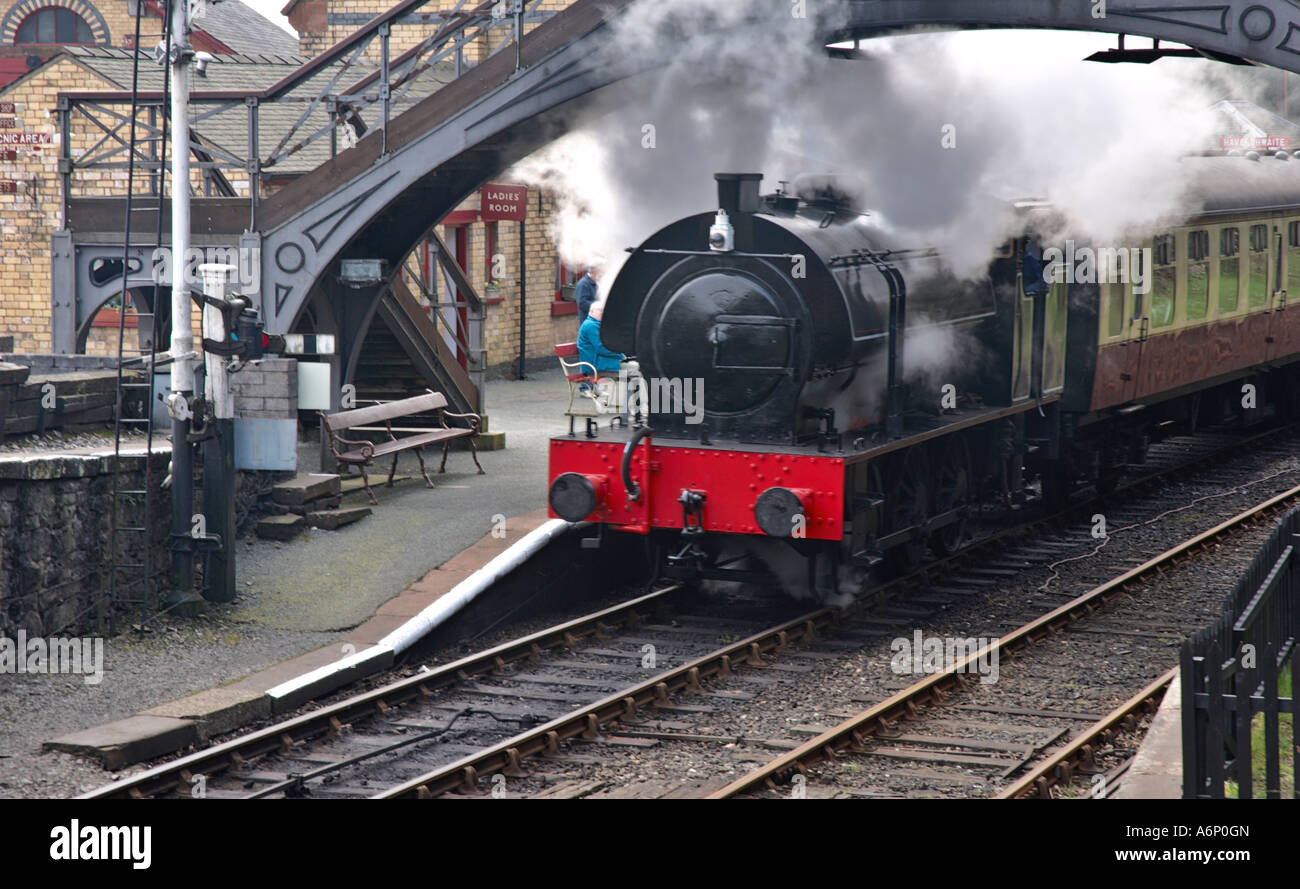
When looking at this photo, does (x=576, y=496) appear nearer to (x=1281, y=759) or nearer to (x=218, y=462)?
(x=218, y=462)

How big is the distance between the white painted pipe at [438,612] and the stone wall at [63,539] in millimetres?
1613

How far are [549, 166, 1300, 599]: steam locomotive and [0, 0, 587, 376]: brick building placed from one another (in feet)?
13.3

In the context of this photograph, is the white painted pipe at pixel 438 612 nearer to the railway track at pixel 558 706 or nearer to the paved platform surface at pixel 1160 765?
the railway track at pixel 558 706

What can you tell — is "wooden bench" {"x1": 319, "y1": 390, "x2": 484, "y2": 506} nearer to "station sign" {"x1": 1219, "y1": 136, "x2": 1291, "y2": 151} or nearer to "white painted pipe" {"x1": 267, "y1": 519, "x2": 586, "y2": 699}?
"white painted pipe" {"x1": 267, "y1": 519, "x2": 586, "y2": 699}

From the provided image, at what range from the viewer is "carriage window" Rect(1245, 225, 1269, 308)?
16375 millimetres

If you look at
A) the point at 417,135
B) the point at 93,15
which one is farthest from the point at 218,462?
the point at 93,15

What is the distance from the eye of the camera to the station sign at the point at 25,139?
18.7 meters

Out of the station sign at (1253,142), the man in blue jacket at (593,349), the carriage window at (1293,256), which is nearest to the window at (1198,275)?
the carriage window at (1293,256)

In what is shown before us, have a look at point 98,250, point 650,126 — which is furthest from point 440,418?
point 650,126

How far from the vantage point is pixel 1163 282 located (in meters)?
14.3

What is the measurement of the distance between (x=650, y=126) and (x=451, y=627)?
4.13 metres
